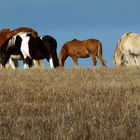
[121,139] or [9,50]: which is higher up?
[9,50]

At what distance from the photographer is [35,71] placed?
18.7m

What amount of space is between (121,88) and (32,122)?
6.01 metres

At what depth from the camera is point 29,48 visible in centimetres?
2395

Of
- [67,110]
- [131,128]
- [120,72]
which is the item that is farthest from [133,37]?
[131,128]

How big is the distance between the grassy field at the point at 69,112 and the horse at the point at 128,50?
12.0 meters

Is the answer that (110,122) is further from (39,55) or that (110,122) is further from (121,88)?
(39,55)

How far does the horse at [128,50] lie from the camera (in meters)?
27.2

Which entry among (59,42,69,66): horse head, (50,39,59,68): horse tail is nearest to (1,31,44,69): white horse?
(50,39,59,68): horse tail

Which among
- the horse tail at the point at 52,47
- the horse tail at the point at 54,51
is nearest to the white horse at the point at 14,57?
the horse tail at the point at 52,47

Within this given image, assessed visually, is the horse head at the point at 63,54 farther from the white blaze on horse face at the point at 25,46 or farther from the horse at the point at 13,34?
the white blaze on horse face at the point at 25,46

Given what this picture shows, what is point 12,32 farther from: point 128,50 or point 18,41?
point 128,50

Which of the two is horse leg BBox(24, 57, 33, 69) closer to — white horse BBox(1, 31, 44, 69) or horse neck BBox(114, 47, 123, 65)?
Result: white horse BBox(1, 31, 44, 69)

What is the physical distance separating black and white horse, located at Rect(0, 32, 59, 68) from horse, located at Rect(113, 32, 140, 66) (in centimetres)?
426

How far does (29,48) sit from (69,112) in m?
16.0
